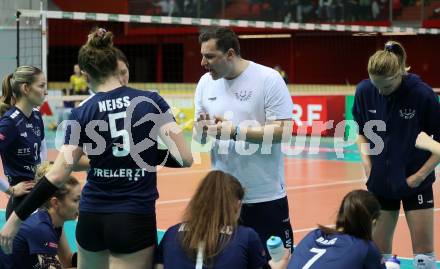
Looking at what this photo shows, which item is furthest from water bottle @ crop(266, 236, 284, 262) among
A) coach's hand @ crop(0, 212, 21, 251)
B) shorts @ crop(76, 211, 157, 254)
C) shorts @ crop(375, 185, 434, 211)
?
shorts @ crop(375, 185, 434, 211)

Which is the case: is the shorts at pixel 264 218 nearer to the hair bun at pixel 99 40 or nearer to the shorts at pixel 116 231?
the shorts at pixel 116 231

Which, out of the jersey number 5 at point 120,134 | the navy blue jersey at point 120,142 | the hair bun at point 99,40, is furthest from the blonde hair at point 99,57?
the jersey number 5 at point 120,134

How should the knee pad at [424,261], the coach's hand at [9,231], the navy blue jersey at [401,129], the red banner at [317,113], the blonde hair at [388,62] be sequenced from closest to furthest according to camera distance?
the coach's hand at [9,231] < the blonde hair at [388,62] < the navy blue jersey at [401,129] < the knee pad at [424,261] < the red banner at [317,113]

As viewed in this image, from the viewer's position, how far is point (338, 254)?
5.35 meters

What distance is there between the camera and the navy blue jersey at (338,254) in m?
5.32

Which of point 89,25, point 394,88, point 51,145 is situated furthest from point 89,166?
point 89,25

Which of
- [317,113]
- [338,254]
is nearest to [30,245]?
[338,254]

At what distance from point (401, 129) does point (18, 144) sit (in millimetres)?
3252

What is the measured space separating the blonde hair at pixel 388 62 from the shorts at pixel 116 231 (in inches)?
90.1

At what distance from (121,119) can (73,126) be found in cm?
33

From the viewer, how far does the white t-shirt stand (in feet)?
21.1

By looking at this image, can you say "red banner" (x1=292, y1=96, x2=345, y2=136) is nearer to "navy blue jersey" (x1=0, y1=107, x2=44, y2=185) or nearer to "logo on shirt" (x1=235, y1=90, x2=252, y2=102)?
"navy blue jersey" (x1=0, y1=107, x2=44, y2=185)

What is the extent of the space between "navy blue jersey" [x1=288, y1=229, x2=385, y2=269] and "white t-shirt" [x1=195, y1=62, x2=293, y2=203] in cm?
102

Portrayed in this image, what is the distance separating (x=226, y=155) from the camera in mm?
6582
